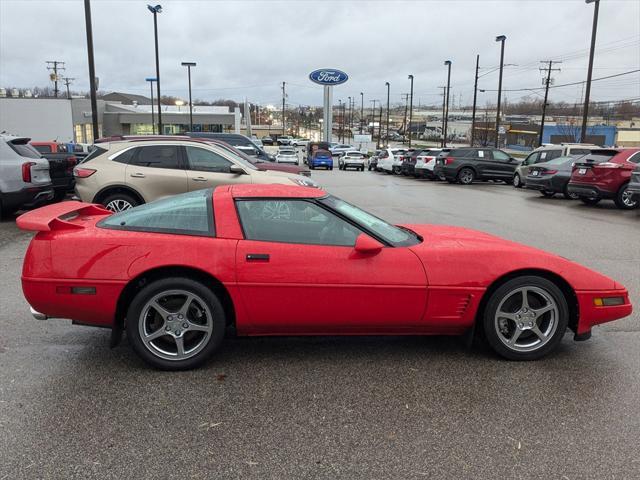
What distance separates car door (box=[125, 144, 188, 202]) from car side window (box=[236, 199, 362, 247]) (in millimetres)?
5865

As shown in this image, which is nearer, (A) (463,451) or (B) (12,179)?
(A) (463,451)

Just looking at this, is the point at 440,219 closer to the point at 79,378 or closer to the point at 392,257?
the point at 392,257

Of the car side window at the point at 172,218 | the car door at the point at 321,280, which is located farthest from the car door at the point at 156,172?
the car door at the point at 321,280

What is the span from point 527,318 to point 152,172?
24.1ft

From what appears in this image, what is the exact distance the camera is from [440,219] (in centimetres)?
1191

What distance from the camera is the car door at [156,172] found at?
950 cm

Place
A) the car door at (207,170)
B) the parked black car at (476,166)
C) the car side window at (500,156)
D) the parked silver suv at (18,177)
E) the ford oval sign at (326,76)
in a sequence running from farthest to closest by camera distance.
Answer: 1. the ford oval sign at (326,76)
2. the car side window at (500,156)
3. the parked black car at (476,166)
4. the parked silver suv at (18,177)
5. the car door at (207,170)

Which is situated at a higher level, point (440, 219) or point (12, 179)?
point (12, 179)

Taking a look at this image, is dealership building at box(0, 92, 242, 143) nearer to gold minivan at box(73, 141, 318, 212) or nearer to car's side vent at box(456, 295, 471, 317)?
gold minivan at box(73, 141, 318, 212)

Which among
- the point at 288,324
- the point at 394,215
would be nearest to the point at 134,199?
the point at 394,215

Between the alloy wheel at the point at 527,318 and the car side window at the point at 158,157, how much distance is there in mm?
7144

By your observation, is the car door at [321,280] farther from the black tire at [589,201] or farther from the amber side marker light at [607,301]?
the black tire at [589,201]

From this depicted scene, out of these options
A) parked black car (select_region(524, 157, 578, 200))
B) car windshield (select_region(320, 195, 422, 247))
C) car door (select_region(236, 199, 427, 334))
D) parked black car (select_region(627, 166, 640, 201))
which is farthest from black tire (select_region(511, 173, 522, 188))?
car door (select_region(236, 199, 427, 334))

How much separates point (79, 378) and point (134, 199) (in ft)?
20.6
